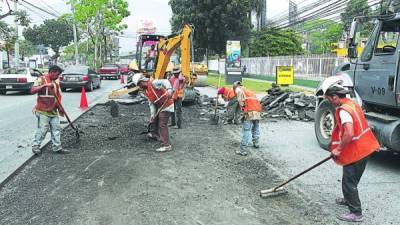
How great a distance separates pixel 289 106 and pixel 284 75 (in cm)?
663

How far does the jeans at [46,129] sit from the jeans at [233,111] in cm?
596

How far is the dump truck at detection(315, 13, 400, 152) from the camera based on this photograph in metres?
7.40

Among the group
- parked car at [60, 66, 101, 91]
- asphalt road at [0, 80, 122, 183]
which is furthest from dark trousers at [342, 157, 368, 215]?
parked car at [60, 66, 101, 91]

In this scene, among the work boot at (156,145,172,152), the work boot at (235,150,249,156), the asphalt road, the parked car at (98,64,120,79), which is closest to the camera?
the asphalt road

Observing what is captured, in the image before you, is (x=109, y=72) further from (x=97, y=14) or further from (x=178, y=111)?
(x=178, y=111)

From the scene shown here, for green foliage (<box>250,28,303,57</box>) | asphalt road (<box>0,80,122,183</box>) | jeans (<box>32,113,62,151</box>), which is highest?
green foliage (<box>250,28,303,57</box>)

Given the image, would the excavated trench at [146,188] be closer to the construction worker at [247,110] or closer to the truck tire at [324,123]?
the construction worker at [247,110]

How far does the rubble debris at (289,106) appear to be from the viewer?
563 inches

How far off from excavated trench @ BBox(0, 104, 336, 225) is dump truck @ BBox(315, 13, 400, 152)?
2.09 metres

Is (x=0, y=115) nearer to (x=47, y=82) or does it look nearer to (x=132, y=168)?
(x=47, y=82)

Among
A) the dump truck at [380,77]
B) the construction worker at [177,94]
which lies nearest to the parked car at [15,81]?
the construction worker at [177,94]

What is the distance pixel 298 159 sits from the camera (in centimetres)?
843

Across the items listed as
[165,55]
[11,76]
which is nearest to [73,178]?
[165,55]

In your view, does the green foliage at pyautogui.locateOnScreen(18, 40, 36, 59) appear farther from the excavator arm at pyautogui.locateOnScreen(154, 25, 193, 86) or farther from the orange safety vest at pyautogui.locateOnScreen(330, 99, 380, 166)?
the orange safety vest at pyautogui.locateOnScreen(330, 99, 380, 166)
